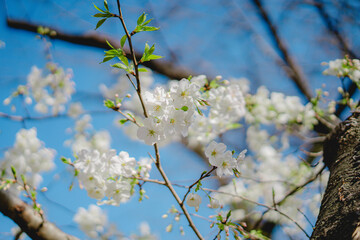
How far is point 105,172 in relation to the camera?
1.15m

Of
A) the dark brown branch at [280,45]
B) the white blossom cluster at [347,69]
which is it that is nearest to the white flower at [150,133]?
the white blossom cluster at [347,69]

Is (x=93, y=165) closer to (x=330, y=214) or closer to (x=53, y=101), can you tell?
(x=330, y=214)

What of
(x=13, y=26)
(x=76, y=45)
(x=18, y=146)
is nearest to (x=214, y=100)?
(x=18, y=146)

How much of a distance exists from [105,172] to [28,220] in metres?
0.43

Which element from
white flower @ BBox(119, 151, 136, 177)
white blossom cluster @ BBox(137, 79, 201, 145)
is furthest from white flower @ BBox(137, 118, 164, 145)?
white flower @ BBox(119, 151, 136, 177)

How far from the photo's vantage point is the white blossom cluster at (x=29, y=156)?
1989mm

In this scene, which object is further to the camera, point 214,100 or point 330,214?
point 214,100

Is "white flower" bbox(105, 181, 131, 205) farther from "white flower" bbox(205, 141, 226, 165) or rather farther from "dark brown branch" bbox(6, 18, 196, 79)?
"dark brown branch" bbox(6, 18, 196, 79)

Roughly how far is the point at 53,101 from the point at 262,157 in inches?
101

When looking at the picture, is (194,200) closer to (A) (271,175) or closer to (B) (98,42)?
(A) (271,175)

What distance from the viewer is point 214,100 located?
1.55 metres

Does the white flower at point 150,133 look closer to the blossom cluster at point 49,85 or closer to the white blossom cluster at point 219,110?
the white blossom cluster at point 219,110

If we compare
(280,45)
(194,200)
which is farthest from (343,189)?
(280,45)

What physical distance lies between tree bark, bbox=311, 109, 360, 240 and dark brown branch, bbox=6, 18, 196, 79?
2.17 m
